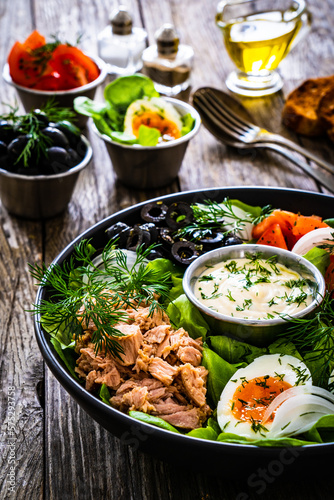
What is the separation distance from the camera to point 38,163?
3127 millimetres

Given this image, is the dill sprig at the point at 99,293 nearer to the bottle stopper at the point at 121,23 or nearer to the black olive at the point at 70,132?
the black olive at the point at 70,132

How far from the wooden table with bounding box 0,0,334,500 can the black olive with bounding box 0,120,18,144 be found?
43 centimetres

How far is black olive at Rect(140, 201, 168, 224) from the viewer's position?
269 cm

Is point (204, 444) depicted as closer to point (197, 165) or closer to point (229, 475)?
point (229, 475)

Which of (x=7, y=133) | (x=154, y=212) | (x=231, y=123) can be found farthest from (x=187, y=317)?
(x=231, y=123)

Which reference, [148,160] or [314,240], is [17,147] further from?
[314,240]

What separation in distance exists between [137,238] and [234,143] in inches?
58.6

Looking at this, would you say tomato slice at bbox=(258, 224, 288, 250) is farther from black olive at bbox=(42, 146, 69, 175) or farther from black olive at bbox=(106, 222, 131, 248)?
black olive at bbox=(42, 146, 69, 175)

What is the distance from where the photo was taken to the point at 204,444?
164cm

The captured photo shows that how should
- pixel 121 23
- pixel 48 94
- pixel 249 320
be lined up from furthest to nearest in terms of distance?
1. pixel 121 23
2. pixel 48 94
3. pixel 249 320

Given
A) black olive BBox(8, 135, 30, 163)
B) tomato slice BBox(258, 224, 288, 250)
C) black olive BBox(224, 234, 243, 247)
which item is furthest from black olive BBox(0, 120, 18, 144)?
tomato slice BBox(258, 224, 288, 250)

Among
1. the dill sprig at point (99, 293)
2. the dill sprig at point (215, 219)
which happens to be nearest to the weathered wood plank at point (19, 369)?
the dill sprig at point (99, 293)

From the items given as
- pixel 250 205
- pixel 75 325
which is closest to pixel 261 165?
pixel 250 205

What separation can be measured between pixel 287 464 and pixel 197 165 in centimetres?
240
